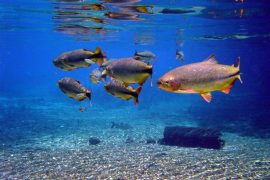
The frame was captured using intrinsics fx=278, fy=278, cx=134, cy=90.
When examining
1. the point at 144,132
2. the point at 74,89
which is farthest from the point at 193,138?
the point at 74,89

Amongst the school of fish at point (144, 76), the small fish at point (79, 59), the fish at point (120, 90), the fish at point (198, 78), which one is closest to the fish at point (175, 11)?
the small fish at point (79, 59)

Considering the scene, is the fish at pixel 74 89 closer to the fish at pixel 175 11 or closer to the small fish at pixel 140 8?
the small fish at pixel 140 8

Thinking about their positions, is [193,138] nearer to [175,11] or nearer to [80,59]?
[80,59]

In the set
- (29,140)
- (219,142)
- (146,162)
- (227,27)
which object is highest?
(227,27)

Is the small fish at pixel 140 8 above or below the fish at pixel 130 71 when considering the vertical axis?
above

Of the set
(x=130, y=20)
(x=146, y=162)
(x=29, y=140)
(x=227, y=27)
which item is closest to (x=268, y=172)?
(x=146, y=162)

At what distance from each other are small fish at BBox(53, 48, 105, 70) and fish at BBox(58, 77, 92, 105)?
13.6 inches

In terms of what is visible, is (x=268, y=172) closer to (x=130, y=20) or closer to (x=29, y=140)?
(x=29, y=140)

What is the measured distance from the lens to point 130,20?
27469 millimetres

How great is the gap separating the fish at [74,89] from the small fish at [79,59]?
0.35 m

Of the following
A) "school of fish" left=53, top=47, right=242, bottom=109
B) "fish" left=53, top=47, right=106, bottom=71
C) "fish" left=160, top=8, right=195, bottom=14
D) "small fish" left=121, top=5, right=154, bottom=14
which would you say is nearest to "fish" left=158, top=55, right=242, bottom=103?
"school of fish" left=53, top=47, right=242, bottom=109

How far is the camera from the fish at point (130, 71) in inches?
164

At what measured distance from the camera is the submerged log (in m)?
15.7

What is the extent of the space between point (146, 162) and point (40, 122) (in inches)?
681
